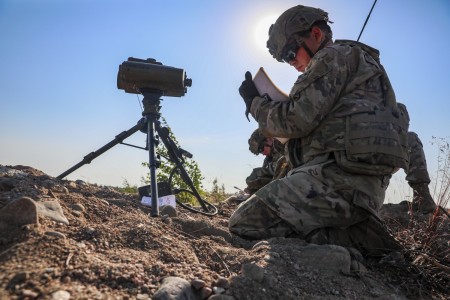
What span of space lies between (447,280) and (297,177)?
110 cm

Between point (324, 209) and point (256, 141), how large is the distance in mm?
2365

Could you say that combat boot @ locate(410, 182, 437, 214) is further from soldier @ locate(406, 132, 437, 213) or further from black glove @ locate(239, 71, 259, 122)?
black glove @ locate(239, 71, 259, 122)

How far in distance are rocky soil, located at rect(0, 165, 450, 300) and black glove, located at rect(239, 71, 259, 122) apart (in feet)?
3.39

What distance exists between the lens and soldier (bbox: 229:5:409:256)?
2.37 m

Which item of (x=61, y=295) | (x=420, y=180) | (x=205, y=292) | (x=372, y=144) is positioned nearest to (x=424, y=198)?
(x=420, y=180)

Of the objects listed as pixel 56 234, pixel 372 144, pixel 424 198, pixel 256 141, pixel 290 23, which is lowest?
pixel 56 234

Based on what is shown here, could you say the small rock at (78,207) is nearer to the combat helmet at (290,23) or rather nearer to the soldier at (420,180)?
the combat helmet at (290,23)

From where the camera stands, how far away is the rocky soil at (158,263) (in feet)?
4.01

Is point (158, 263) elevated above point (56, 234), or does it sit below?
below

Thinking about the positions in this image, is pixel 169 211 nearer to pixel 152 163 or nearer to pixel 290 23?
pixel 152 163

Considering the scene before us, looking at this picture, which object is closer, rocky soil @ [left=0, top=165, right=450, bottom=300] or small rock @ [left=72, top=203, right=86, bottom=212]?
rocky soil @ [left=0, top=165, right=450, bottom=300]

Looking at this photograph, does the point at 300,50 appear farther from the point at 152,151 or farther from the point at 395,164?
the point at 152,151

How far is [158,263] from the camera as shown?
1474 millimetres

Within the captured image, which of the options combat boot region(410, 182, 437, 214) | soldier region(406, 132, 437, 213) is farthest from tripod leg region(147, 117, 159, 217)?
combat boot region(410, 182, 437, 214)
